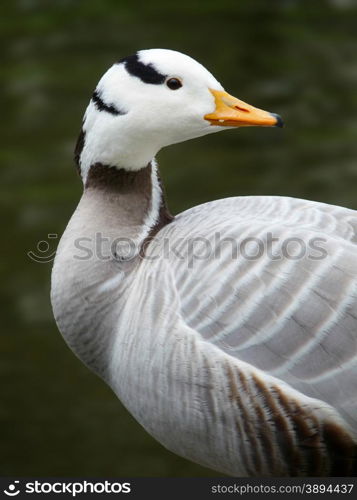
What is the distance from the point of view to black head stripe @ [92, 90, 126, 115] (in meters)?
2.69

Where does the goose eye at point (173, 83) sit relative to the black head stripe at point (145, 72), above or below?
below

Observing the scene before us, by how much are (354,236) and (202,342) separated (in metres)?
0.55

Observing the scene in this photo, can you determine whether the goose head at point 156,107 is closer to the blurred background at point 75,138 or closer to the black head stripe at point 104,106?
the black head stripe at point 104,106

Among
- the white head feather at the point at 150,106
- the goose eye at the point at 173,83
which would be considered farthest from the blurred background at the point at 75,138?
the goose eye at the point at 173,83

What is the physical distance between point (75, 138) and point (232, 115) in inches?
168

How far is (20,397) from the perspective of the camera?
182 inches

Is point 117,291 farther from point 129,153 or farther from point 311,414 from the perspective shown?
point 311,414

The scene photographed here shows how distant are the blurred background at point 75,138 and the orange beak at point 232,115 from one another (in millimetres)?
1974

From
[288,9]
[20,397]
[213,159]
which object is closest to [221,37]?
[288,9]

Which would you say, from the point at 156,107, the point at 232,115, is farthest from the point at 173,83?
the point at 232,115

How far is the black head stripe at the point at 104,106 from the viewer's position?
2.69 m

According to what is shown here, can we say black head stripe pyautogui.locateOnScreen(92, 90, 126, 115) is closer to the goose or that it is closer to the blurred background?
the goose

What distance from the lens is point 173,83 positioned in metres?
2.68

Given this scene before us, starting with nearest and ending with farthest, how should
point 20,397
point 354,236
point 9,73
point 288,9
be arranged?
point 354,236
point 20,397
point 9,73
point 288,9
